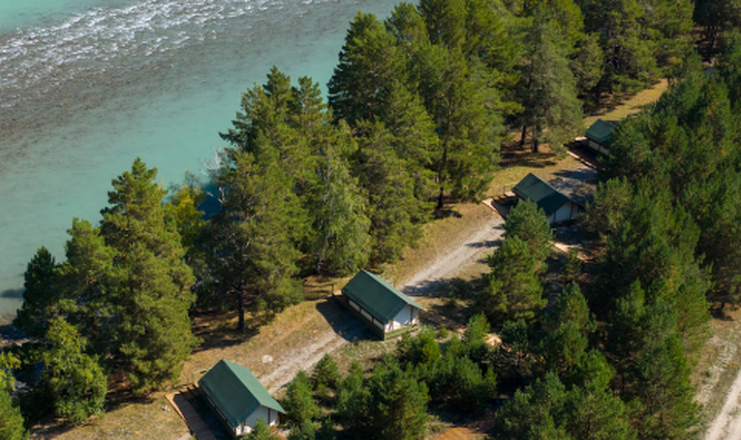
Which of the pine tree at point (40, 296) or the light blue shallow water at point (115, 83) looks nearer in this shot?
the pine tree at point (40, 296)

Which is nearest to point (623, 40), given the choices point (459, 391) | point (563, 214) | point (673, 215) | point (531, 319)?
point (563, 214)

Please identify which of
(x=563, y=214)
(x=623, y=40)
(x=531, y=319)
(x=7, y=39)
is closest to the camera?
(x=531, y=319)

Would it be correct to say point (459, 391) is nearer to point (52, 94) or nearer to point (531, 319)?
point (531, 319)

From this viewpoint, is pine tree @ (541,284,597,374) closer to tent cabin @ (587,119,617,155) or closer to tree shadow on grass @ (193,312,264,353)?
tree shadow on grass @ (193,312,264,353)

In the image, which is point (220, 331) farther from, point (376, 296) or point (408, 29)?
point (408, 29)

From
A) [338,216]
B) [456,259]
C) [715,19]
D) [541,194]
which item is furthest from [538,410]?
[715,19]

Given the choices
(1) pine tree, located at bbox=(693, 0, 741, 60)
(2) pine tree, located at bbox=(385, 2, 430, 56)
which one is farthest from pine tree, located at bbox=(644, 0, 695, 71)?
(2) pine tree, located at bbox=(385, 2, 430, 56)

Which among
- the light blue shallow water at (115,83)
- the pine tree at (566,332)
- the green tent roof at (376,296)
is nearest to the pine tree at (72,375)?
the green tent roof at (376,296)

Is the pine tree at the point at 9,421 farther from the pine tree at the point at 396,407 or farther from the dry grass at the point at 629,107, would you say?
the dry grass at the point at 629,107
